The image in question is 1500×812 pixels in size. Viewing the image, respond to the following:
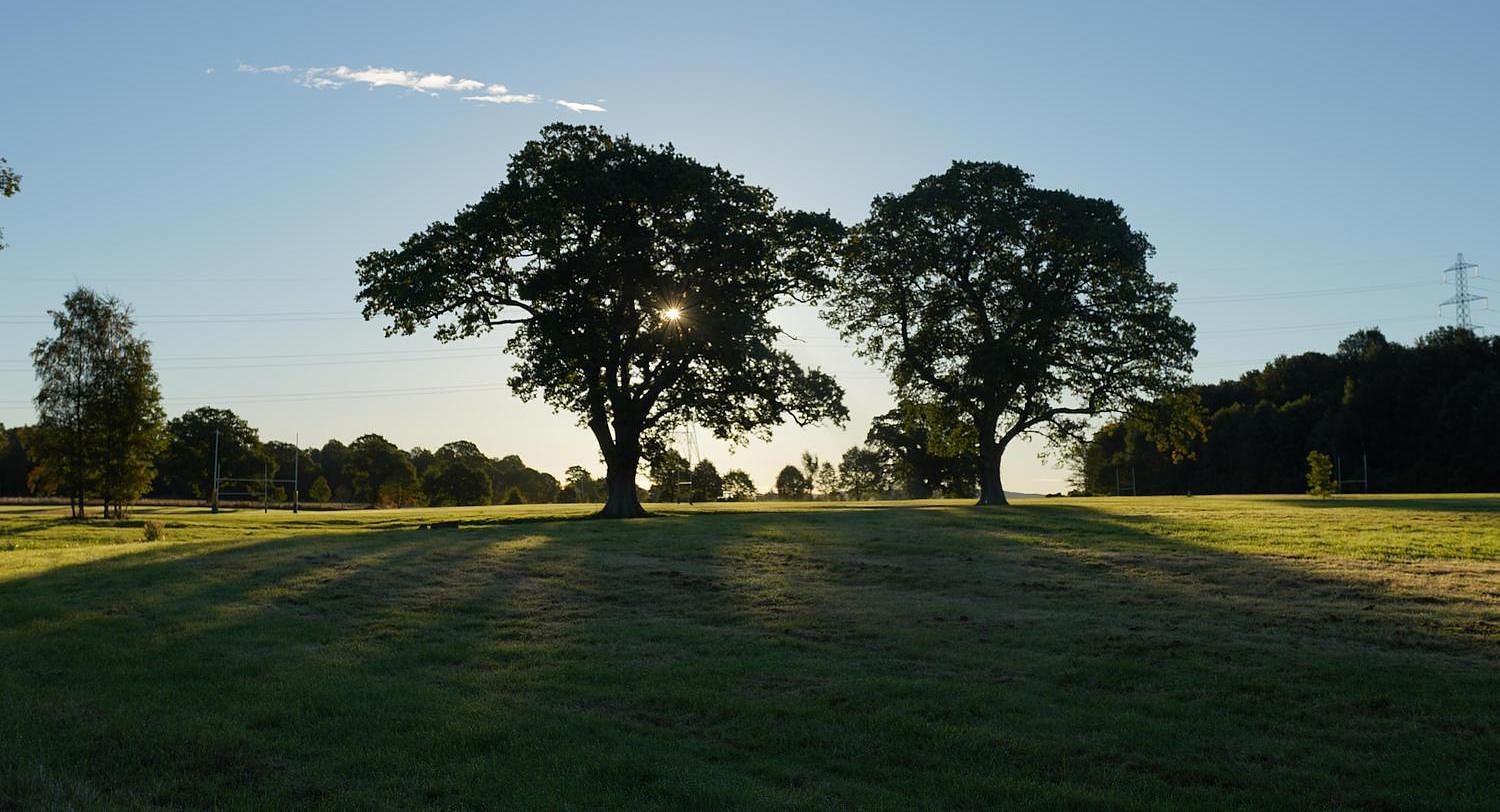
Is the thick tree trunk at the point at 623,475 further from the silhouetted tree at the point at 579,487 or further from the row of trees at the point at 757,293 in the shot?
the silhouetted tree at the point at 579,487

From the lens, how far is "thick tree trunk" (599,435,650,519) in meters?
51.5

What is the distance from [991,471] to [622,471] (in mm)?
20429

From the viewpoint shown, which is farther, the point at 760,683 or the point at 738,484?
the point at 738,484

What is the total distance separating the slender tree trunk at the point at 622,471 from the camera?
51531mm

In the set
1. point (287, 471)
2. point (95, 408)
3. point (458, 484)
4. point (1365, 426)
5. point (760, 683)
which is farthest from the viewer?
point (287, 471)

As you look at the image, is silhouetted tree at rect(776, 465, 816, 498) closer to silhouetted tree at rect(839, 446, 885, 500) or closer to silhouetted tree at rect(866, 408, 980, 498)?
silhouetted tree at rect(839, 446, 885, 500)

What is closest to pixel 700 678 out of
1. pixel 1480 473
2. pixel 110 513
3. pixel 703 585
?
pixel 703 585

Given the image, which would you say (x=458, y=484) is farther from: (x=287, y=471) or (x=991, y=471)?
(x=991, y=471)

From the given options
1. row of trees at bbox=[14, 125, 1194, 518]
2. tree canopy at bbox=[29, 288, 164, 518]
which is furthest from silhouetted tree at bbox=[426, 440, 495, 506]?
row of trees at bbox=[14, 125, 1194, 518]

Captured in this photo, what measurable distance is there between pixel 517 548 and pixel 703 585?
9.62 meters

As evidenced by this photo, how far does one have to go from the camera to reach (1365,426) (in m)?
119

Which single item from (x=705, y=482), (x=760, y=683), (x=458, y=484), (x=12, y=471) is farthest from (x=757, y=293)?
(x=12, y=471)

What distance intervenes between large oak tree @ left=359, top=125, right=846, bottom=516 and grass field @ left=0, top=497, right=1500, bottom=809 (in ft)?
81.8

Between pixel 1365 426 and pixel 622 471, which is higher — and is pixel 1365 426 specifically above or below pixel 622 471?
above
